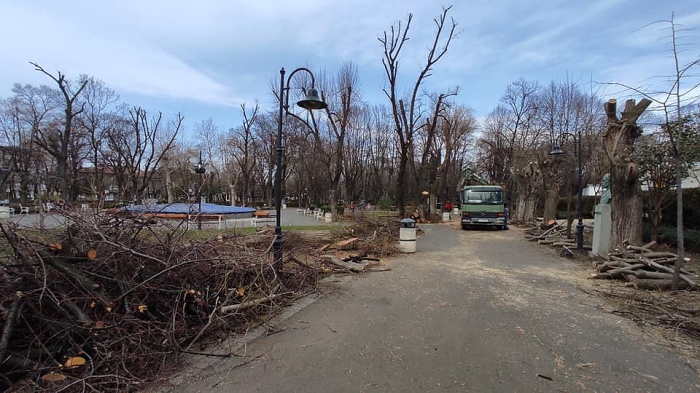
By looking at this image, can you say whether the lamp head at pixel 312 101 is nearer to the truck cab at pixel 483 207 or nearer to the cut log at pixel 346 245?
the cut log at pixel 346 245

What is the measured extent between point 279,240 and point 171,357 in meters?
3.19

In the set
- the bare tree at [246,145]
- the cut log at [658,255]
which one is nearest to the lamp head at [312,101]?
the cut log at [658,255]

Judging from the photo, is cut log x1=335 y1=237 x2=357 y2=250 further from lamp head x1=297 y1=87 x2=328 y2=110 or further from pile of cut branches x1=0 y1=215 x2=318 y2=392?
pile of cut branches x1=0 y1=215 x2=318 y2=392

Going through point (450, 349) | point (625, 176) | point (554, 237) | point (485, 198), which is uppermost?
point (625, 176)

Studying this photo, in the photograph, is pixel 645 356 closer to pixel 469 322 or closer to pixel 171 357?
pixel 469 322

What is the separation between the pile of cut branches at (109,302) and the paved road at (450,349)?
0.55 m

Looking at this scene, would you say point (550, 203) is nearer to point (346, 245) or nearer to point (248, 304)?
point (346, 245)

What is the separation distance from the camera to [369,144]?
5006 centimetres

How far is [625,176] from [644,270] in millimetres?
3653

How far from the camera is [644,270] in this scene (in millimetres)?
7570

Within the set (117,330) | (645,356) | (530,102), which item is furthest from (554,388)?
(530,102)

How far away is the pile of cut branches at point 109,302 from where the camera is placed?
132 inches

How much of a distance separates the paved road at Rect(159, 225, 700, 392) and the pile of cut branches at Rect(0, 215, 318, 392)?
546mm

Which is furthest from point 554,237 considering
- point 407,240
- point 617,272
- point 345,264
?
point 345,264
